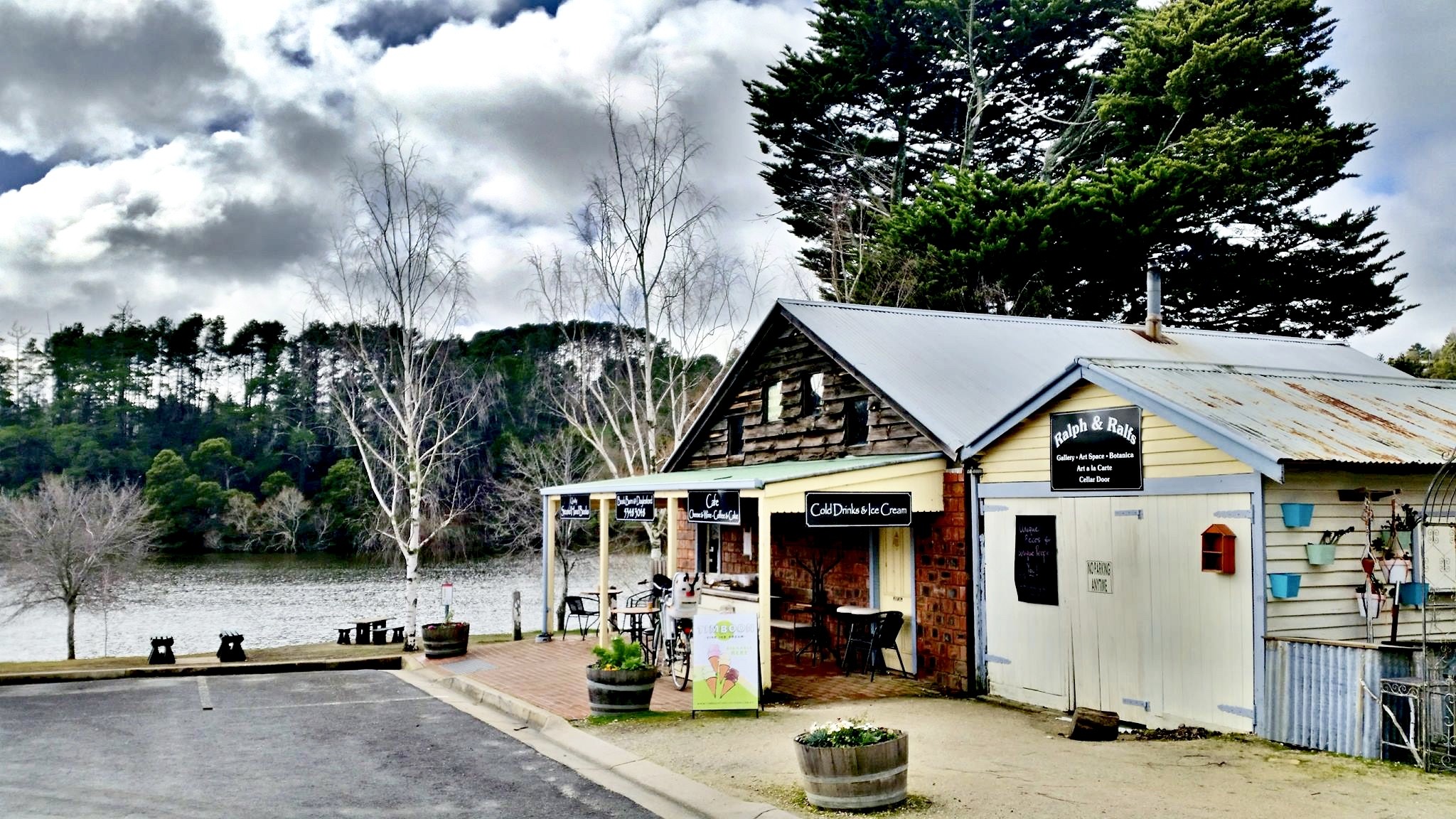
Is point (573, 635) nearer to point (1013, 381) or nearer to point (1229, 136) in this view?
point (1013, 381)

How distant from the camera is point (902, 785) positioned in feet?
24.7

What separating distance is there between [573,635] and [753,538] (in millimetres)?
4109

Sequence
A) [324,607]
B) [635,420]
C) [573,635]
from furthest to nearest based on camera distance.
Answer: [324,607] → [635,420] → [573,635]

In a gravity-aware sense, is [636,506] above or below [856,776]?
above

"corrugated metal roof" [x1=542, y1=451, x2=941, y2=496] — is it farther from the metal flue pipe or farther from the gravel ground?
the metal flue pipe

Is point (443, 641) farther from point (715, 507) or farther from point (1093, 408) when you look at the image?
point (1093, 408)

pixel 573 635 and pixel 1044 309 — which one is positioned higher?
pixel 1044 309

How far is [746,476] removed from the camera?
13.6 meters

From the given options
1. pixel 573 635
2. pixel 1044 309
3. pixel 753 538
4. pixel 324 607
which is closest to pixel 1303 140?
pixel 1044 309

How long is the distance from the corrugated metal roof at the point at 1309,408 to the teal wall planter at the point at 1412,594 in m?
1.13

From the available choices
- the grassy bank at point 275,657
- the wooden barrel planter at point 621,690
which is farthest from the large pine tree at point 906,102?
the wooden barrel planter at point 621,690

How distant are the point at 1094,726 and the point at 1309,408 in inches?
150

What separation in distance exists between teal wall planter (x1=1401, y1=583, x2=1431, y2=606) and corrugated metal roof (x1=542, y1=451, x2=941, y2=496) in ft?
15.9

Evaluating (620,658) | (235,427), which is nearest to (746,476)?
(620,658)
